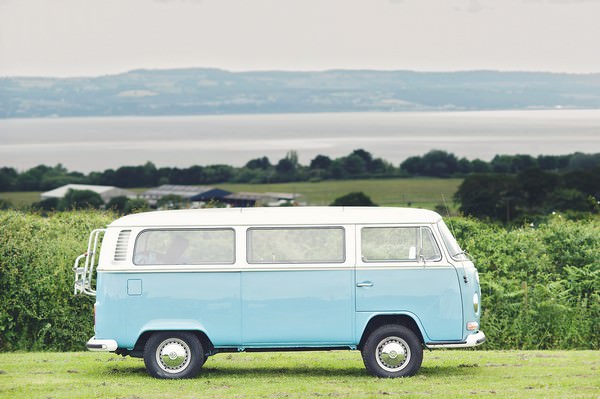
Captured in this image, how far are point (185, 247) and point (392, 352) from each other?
3101mm

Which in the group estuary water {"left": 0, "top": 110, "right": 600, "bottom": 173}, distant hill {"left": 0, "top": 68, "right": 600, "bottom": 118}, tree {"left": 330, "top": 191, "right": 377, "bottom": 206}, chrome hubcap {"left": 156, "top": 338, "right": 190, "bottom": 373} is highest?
distant hill {"left": 0, "top": 68, "right": 600, "bottom": 118}

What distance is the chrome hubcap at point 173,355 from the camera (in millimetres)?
13289

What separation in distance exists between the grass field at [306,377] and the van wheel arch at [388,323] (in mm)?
557

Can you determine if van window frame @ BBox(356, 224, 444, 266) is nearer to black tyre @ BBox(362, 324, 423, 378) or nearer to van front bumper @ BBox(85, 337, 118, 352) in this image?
black tyre @ BBox(362, 324, 423, 378)

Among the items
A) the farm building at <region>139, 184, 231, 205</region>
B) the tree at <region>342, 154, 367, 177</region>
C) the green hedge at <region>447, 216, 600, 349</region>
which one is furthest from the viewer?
the tree at <region>342, 154, 367, 177</region>

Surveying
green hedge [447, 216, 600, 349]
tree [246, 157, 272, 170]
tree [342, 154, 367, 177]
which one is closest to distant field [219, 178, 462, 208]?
tree [342, 154, 367, 177]

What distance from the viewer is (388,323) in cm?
1331

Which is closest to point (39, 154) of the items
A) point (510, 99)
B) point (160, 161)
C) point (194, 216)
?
point (160, 161)

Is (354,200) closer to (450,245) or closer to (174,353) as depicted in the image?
(450,245)

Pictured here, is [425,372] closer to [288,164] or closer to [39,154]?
[288,164]

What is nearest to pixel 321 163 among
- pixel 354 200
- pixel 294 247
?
pixel 354 200

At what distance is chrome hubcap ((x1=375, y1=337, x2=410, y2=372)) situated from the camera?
43.2 ft

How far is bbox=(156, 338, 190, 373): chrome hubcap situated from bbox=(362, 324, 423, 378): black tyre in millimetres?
2408

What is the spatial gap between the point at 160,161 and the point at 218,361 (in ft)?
381
